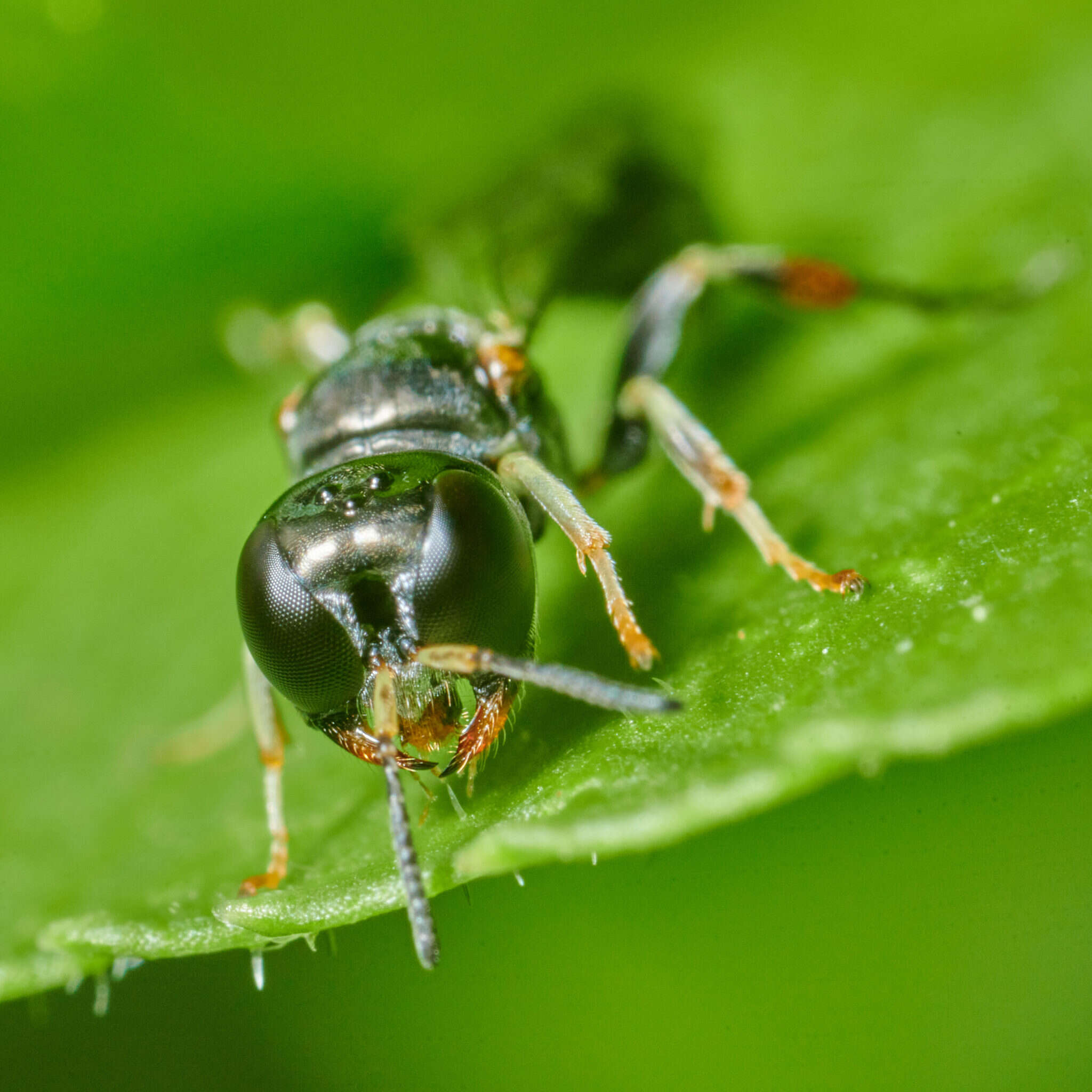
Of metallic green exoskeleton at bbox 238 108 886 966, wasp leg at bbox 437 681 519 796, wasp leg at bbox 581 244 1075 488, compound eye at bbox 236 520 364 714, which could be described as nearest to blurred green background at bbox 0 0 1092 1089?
wasp leg at bbox 581 244 1075 488

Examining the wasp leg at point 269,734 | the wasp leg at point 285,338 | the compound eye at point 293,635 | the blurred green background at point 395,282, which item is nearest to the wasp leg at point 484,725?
the compound eye at point 293,635

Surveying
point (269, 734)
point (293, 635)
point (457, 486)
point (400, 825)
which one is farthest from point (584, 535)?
point (269, 734)

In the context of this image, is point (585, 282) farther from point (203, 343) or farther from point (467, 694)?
point (467, 694)

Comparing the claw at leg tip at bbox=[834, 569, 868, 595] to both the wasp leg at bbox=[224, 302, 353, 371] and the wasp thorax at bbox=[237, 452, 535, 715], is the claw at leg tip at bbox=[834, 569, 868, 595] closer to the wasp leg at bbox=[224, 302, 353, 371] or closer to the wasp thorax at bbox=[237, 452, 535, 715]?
the wasp thorax at bbox=[237, 452, 535, 715]

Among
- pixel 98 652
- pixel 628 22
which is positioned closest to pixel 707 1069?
pixel 98 652

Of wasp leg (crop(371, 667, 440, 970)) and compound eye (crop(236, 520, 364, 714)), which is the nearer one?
wasp leg (crop(371, 667, 440, 970))

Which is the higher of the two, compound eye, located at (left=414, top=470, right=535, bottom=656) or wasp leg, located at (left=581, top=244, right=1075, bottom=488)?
wasp leg, located at (left=581, top=244, right=1075, bottom=488)

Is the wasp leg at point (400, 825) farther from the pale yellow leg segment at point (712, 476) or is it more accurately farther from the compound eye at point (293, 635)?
the pale yellow leg segment at point (712, 476)
